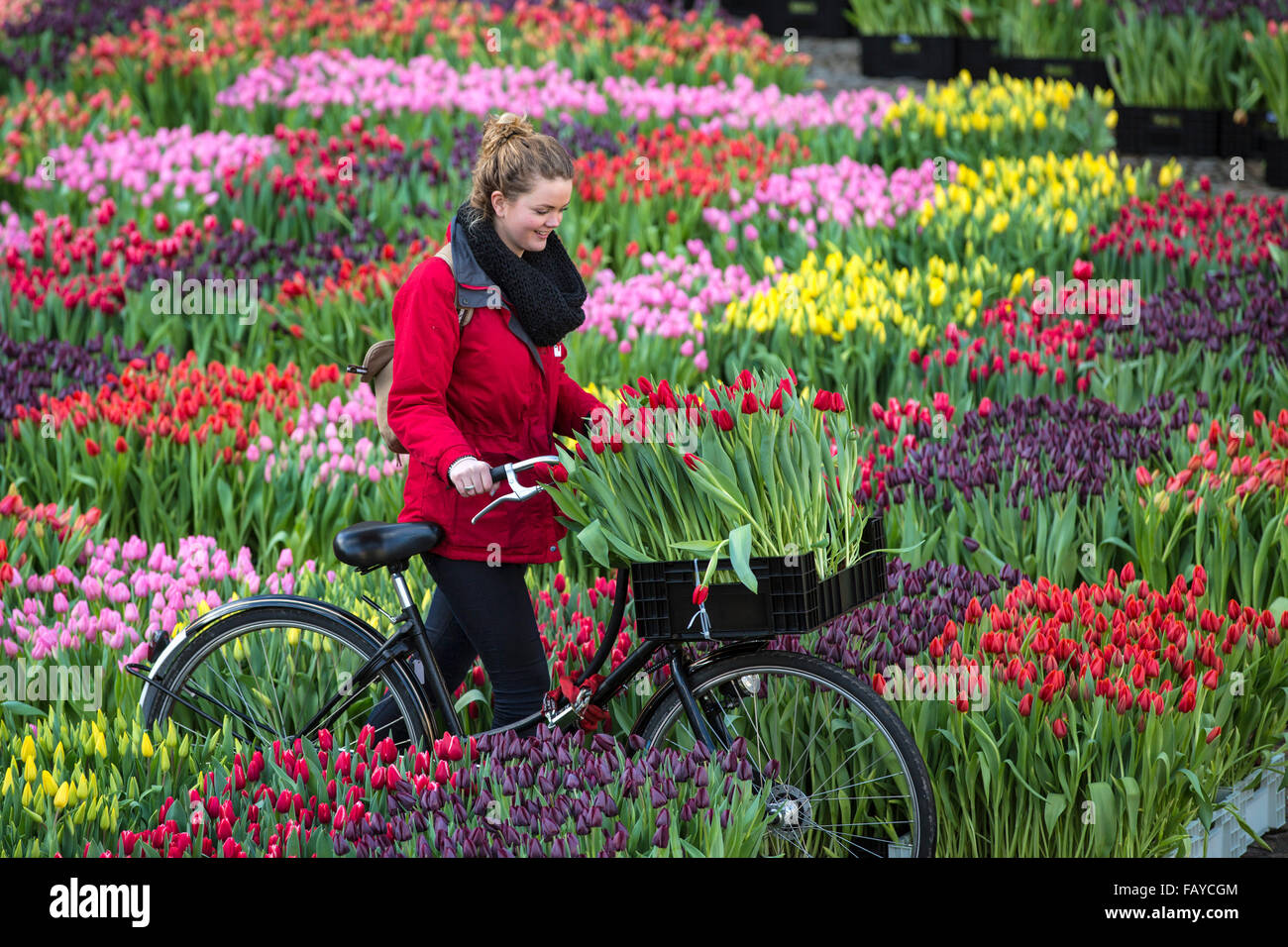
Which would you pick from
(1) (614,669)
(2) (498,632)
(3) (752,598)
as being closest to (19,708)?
(2) (498,632)

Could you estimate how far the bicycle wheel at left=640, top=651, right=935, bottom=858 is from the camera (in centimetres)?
297

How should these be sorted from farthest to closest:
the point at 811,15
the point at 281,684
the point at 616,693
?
the point at 811,15, the point at 281,684, the point at 616,693

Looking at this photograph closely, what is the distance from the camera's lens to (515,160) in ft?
10.0

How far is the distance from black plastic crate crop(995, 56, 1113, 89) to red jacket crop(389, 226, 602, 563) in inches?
312

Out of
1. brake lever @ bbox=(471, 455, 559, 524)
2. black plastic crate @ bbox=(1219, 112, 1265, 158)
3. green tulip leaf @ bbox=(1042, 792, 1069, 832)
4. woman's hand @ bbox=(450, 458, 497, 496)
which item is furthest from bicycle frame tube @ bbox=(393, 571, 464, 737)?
black plastic crate @ bbox=(1219, 112, 1265, 158)

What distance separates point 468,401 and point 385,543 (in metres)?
0.36

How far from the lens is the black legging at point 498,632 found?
321cm

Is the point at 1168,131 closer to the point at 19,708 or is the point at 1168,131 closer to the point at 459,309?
the point at 459,309

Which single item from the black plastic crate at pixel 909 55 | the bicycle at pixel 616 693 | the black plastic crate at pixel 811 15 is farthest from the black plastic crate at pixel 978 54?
the bicycle at pixel 616 693

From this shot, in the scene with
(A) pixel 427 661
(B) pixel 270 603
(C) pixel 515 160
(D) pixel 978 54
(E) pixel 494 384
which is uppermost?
(D) pixel 978 54

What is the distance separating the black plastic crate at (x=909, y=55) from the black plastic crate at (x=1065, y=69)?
60 cm

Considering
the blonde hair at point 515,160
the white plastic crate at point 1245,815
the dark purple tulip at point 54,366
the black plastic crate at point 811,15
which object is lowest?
the white plastic crate at point 1245,815

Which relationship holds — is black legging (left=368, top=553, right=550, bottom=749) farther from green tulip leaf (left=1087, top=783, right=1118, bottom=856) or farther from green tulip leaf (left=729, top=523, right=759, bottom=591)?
green tulip leaf (left=1087, top=783, right=1118, bottom=856)

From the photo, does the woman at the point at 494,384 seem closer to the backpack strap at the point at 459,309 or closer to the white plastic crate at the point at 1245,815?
the backpack strap at the point at 459,309
